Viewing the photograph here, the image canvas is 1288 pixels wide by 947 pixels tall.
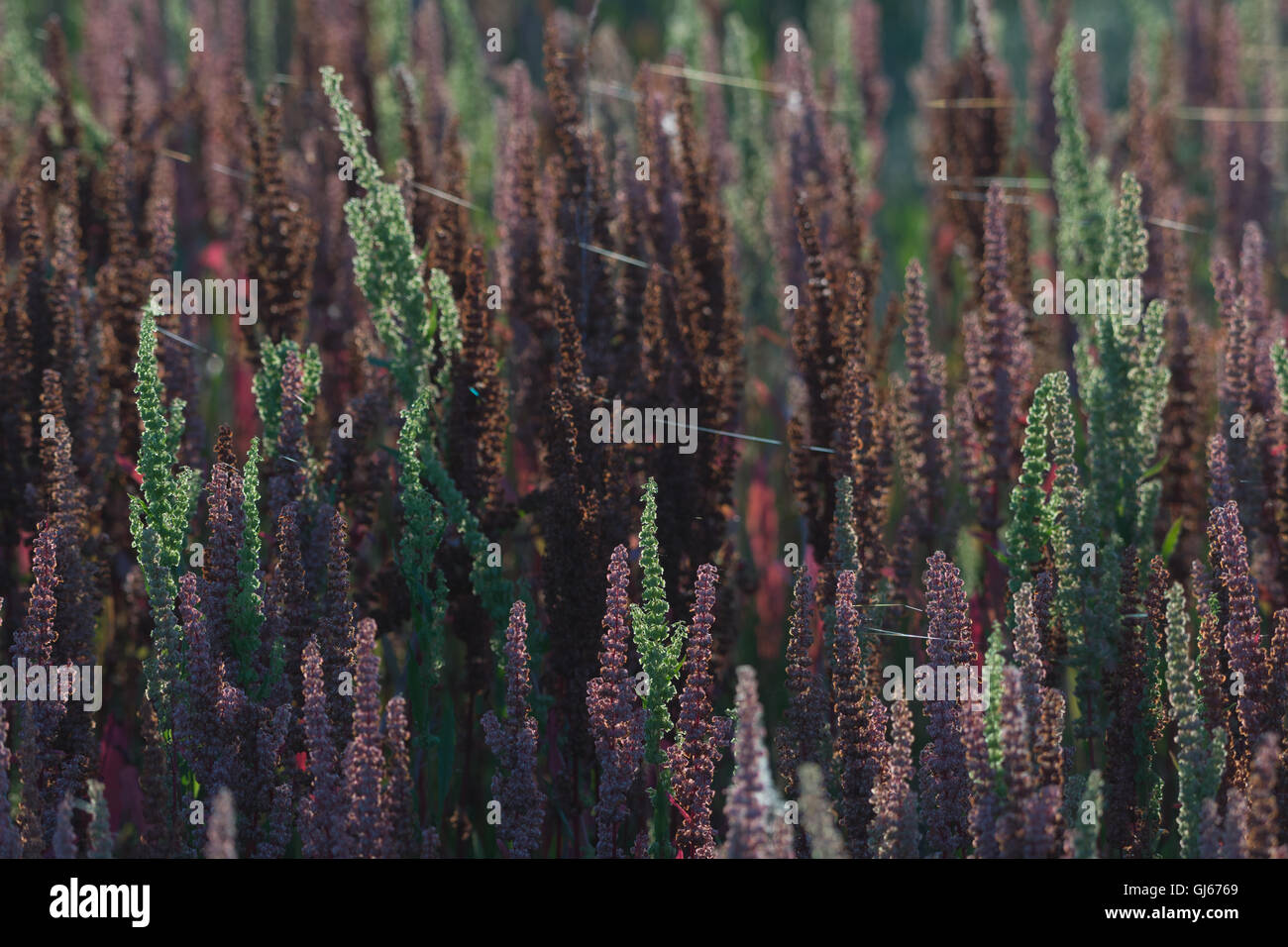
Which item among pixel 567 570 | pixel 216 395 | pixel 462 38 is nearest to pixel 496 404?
pixel 567 570

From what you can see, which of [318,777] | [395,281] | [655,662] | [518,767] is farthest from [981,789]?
[395,281]

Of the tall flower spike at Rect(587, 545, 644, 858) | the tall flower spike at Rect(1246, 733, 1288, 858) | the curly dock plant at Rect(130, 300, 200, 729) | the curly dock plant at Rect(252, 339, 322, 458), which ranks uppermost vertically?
the curly dock plant at Rect(252, 339, 322, 458)

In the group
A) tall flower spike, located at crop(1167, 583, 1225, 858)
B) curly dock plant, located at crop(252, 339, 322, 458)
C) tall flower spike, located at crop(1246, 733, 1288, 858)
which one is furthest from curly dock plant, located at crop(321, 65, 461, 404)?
tall flower spike, located at crop(1246, 733, 1288, 858)

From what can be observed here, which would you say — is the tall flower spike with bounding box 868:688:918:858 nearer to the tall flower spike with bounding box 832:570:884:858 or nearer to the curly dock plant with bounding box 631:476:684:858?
the tall flower spike with bounding box 832:570:884:858

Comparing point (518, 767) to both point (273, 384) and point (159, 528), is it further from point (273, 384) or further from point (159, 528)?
point (273, 384)

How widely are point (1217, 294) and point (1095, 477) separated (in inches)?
33.5

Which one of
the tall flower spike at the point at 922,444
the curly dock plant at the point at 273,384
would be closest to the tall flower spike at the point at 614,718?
the curly dock plant at the point at 273,384

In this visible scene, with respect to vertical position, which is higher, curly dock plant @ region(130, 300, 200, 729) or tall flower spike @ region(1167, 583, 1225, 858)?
curly dock plant @ region(130, 300, 200, 729)

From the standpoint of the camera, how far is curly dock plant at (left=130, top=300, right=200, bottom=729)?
137 inches

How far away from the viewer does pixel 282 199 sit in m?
4.96

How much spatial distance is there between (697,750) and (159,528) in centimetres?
149

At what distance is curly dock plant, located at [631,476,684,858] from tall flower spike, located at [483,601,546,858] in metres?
0.29

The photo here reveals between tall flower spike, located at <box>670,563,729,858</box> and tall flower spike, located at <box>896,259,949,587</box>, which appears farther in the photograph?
tall flower spike, located at <box>896,259,949,587</box>

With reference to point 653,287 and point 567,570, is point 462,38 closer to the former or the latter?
point 653,287
